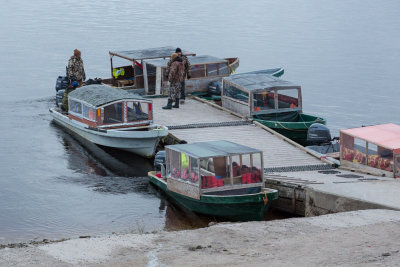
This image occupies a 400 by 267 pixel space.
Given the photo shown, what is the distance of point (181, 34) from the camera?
66625 millimetres

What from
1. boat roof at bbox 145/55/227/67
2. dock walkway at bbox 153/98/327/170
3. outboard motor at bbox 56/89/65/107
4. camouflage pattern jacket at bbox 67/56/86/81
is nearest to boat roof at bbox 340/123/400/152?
dock walkway at bbox 153/98/327/170

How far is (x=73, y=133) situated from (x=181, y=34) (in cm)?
3699

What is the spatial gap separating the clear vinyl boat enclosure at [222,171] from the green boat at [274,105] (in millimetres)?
8583

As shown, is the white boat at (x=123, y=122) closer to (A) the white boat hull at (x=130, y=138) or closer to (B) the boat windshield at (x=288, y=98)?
(A) the white boat hull at (x=130, y=138)

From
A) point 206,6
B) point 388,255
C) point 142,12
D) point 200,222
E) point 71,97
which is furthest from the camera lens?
point 206,6

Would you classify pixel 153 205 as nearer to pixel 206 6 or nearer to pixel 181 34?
pixel 181 34

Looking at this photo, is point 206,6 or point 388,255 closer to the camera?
point 388,255

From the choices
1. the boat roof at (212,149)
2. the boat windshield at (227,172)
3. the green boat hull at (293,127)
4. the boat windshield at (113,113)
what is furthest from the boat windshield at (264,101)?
the boat windshield at (227,172)

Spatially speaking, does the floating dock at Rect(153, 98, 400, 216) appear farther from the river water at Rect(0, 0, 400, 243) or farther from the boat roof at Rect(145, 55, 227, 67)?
the boat roof at Rect(145, 55, 227, 67)

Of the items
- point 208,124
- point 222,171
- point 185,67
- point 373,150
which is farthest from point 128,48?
point 222,171

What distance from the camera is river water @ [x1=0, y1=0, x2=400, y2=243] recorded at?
2184 centimetres

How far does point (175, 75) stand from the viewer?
29500 mm

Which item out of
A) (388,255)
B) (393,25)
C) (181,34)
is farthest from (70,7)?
(388,255)

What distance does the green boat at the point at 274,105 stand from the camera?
90.9 feet
